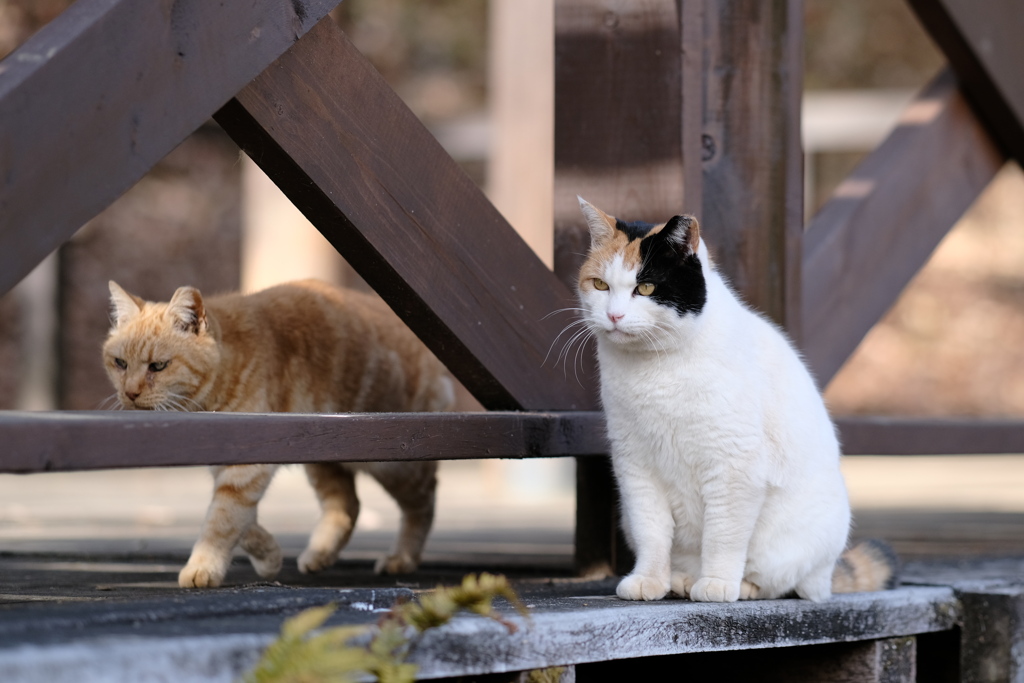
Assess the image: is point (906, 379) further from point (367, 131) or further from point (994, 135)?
point (367, 131)

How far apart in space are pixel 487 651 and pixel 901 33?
1054 cm

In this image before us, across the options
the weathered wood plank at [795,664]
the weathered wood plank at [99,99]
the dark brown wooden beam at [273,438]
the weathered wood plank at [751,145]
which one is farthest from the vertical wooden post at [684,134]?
the weathered wood plank at [99,99]

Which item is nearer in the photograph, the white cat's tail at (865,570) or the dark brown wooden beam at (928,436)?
the white cat's tail at (865,570)

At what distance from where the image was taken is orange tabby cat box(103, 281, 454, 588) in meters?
2.55

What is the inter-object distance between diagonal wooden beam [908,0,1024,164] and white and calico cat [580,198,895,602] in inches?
55.5

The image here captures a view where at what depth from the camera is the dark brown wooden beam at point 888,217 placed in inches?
115

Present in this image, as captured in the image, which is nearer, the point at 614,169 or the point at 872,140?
the point at 614,169

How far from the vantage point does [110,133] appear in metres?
1.60

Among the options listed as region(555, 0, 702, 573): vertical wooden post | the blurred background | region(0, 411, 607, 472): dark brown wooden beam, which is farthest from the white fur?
the blurred background

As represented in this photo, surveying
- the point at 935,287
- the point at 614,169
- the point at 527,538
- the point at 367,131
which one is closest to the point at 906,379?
the point at 935,287

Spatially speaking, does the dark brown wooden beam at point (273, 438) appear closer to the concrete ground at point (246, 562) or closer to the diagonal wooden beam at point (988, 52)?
the concrete ground at point (246, 562)

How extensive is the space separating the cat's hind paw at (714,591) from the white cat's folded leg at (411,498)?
1.21 meters

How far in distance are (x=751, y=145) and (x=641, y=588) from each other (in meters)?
1.09

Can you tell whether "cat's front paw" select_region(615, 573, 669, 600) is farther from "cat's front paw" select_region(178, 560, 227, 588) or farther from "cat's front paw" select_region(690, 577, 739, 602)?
"cat's front paw" select_region(178, 560, 227, 588)
